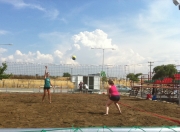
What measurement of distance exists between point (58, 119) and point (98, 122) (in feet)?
4.47

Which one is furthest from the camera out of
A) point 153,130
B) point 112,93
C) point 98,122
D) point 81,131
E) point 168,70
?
point 168,70

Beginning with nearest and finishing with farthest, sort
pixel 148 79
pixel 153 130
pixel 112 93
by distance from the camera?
1. pixel 153 130
2. pixel 112 93
3. pixel 148 79

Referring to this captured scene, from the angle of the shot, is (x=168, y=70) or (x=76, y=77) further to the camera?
(x=168, y=70)

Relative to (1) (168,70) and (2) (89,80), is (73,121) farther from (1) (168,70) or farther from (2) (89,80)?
(1) (168,70)

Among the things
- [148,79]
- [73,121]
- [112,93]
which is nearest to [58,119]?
[73,121]

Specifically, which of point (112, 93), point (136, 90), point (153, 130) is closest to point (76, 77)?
point (136, 90)

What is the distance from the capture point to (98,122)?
27.9 ft

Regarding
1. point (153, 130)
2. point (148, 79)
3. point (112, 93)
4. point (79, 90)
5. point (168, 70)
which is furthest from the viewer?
point (168, 70)

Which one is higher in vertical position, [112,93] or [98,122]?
[112,93]

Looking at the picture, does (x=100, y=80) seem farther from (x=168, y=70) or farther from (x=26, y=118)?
(x=168, y=70)

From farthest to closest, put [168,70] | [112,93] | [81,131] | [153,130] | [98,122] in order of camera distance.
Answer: [168,70] < [112,93] < [98,122] < [153,130] < [81,131]

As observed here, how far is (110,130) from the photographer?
17.4ft

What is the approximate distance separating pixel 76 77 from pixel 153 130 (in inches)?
1094

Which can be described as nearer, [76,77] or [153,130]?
[153,130]
